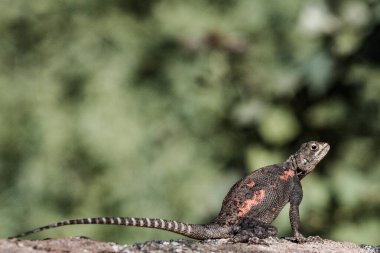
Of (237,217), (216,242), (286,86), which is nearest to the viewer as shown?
(216,242)

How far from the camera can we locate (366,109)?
6215mm

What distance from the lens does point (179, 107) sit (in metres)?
6.73

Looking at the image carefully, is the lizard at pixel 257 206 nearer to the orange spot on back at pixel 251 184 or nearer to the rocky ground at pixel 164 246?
the orange spot on back at pixel 251 184

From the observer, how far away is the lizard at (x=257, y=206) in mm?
4422

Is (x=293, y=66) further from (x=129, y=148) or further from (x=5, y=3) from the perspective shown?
(x=5, y=3)

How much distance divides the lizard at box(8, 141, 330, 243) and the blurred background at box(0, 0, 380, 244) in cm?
44

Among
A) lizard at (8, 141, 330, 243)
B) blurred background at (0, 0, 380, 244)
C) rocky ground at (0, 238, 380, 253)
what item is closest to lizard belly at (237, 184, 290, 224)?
lizard at (8, 141, 330, 243)

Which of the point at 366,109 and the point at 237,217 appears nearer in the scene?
the point at 237,217

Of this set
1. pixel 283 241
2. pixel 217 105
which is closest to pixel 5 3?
pixel 217 105

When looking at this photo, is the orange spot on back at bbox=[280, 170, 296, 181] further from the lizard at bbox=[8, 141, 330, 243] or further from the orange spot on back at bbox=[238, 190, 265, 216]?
the orange spot on back at bbox=[238, 190, 265, 216]

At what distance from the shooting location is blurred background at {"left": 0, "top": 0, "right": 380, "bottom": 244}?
611cm

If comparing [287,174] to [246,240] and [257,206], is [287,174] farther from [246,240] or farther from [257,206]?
[246,240]

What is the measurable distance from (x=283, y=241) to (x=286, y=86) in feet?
6.09

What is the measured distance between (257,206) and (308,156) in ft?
2.77
